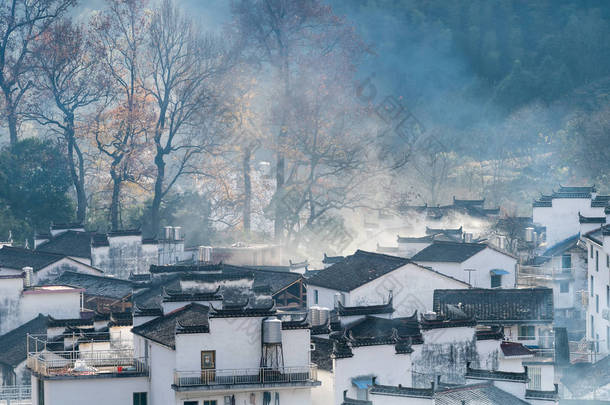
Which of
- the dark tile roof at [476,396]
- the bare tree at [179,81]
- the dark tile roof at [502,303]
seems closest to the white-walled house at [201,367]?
the dark tile roof at [476,396]

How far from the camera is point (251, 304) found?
1767 inches

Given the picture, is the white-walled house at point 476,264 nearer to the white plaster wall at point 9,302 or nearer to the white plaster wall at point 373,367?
the white plaster wall at point 9,302

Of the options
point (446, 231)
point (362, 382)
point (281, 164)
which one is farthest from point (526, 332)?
point (281, 164)

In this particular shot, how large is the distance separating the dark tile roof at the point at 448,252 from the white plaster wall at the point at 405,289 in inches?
274

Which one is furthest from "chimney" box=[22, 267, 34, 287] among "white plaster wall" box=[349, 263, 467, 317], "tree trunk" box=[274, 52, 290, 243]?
"tree trunk" box=[274, 52, 290, 243]

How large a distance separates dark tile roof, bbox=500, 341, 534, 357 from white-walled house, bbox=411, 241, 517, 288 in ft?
44.5

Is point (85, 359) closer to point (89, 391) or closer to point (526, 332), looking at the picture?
point (89, 391)

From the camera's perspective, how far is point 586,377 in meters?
50.5

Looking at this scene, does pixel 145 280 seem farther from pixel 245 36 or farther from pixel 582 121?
pixel 582 121

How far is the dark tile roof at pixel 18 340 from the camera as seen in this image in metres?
46.8

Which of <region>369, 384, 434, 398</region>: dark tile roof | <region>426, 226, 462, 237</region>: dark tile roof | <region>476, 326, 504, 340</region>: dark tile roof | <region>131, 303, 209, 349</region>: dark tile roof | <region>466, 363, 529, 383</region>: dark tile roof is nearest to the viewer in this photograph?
<region>369, 384, 434, 398</region>: dark tile roof

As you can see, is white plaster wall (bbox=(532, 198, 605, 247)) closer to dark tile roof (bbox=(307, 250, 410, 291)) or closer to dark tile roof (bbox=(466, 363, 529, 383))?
dark tile roof (bbox=(307, 250, 410, 291))

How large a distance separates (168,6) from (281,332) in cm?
5065

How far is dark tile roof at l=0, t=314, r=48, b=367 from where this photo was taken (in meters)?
46.8
